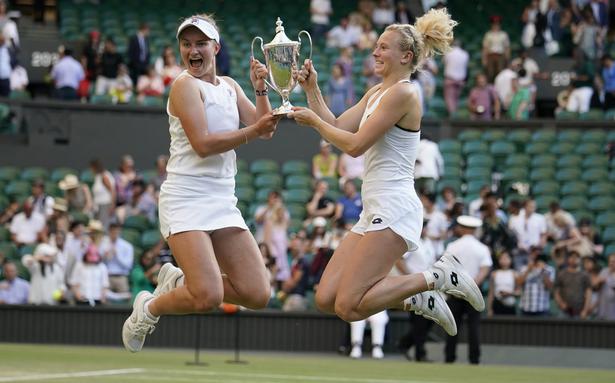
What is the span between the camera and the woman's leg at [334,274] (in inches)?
344

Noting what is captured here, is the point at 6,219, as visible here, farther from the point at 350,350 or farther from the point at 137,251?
the point at 350,350

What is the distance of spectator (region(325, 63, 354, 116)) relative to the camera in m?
21.3

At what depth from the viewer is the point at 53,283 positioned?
17.3 meters

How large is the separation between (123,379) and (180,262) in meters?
3.05

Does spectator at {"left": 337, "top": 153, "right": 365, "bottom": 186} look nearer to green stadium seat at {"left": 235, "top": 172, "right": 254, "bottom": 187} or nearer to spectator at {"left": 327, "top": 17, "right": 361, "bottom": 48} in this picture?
green stadium seat at {"left": 235, "top": 172, "right": 254, "bottom": 187}

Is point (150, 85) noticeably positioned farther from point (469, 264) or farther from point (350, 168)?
point (469, 264)

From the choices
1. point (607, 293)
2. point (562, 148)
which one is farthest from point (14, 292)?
point (562, 148)

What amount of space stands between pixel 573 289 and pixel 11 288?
23.4ft

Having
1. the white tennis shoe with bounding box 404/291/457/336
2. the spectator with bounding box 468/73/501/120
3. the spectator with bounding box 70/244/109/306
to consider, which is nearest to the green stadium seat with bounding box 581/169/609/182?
the spectator with bounding box 468/73/501/120

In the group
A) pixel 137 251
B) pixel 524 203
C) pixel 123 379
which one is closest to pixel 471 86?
Result: pixel 524 203

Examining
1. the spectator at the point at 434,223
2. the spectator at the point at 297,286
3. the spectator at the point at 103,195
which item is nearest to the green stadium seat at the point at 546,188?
the spectator at the point at 434,223

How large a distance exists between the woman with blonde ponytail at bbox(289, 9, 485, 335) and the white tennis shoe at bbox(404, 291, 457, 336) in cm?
4

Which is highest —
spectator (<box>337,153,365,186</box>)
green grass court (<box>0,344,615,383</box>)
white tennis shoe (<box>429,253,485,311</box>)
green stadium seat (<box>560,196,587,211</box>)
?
spectator (<box>337,153,365,186</box>)

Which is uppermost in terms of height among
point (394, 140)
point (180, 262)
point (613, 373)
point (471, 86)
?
point (471, 86)
